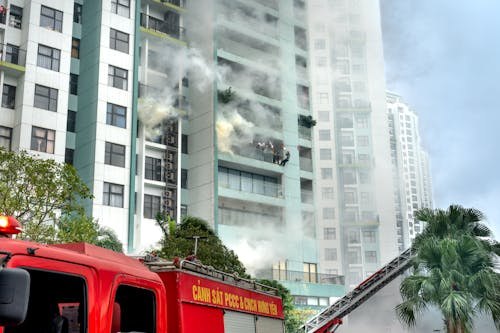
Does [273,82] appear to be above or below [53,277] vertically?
above

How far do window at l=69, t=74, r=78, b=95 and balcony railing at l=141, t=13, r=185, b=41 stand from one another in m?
7.63

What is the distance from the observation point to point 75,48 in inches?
1855

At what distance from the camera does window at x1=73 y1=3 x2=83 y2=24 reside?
47344 mm

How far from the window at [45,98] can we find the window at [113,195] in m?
6.33

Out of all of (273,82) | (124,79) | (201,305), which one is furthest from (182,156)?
(201,305)

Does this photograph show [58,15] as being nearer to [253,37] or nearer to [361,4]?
[253,37]

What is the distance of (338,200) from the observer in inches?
4040

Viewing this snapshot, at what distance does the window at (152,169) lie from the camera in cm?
4762

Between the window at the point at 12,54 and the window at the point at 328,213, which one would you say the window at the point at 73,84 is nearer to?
the window at the point at 12,54

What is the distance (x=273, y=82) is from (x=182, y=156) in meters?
13.3

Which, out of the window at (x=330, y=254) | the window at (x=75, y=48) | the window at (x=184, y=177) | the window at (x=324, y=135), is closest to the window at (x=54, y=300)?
the window at (x=75, y=48)

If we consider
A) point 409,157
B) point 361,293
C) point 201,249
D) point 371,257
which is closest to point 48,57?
point 201,249

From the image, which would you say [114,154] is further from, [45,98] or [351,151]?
[351,151]

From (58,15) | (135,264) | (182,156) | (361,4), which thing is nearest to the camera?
(135,264)
